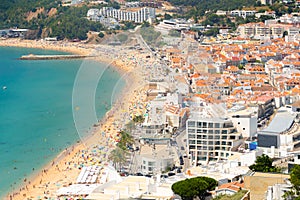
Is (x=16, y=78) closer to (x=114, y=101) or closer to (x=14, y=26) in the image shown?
(x=114, y=101)

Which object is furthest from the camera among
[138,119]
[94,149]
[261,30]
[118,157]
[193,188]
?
[261,30]

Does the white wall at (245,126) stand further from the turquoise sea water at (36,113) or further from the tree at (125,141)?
the turquoise sea water at (36,113)

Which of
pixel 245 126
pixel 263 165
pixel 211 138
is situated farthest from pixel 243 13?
pixel 263 165

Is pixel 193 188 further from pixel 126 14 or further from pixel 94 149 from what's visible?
pixel 126 14

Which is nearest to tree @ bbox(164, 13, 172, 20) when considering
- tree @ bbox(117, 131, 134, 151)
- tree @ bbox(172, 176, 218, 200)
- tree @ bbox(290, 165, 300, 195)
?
tree @ bbox(117, 131, 134, 151)

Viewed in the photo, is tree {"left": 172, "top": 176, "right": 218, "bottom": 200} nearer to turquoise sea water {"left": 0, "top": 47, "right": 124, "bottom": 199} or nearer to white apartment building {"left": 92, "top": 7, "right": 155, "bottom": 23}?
turquoise sea water {"left": 0, "top": 47, "right": 124, "bottom": 199}

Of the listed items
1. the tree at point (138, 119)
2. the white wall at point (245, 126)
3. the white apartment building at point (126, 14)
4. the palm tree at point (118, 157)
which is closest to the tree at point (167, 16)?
the white apartment building at point (126, 14)
